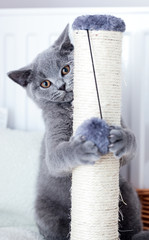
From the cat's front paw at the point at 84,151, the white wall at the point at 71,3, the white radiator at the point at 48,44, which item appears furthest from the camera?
the white wall at the point at 71,3

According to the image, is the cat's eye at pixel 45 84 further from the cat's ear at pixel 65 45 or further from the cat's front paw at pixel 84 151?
the cat's front paw at pixel 84 151

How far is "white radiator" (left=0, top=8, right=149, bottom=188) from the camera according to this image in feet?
5.10

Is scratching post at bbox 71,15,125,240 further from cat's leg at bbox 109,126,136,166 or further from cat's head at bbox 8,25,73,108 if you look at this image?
cat's head at bbox 8,25,73,108

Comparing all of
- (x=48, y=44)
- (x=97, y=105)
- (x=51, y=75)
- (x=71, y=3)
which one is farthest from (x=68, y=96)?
(x=71, y=3)

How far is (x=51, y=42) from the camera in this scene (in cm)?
165

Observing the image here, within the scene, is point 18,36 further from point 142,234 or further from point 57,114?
point 142,234

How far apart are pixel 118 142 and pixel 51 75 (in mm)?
361

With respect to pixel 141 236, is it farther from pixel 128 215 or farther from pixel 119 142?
pixel 119 142

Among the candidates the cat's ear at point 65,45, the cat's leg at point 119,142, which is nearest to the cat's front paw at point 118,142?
the cat's leg at point 119,142

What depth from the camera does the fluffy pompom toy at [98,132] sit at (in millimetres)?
954

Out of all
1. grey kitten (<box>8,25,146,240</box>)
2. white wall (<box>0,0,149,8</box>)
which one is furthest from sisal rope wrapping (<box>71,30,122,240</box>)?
white wall (<box>0,0,149,8</box>)

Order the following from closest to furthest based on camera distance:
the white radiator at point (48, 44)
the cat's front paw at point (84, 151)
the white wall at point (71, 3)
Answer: the cat's front paw at point (84, 151) < the white radiator at point (48, 44) < the white wall at point (71, 3)

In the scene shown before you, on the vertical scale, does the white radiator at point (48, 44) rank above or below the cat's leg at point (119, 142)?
above

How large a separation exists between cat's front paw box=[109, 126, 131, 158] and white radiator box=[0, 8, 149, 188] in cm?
57
